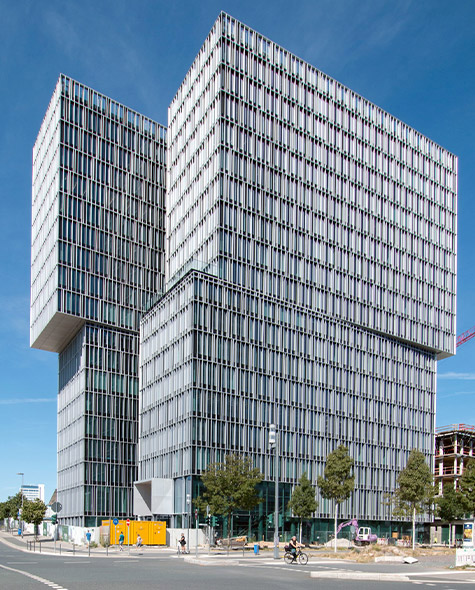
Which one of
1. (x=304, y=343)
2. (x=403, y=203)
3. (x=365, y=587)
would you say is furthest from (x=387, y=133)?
(x=365, y=587)

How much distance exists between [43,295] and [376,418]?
1885 inches

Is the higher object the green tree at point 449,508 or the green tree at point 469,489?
the green tree at point 469,489

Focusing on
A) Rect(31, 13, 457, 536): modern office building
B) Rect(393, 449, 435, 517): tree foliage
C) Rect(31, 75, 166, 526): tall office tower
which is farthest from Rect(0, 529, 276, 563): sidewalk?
Rect(31, 75, 166, 526): tall office tower

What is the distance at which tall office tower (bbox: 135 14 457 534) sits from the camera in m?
85.4

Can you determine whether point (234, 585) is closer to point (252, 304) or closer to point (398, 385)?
point (252, 304)

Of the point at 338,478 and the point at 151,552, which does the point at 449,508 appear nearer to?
the point at 338,478

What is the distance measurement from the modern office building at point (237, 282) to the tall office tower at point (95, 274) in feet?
0.88

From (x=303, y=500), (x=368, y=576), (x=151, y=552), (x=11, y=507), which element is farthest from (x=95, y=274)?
(x=11, y=507)

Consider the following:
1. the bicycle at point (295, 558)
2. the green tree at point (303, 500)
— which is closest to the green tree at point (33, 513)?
the green tree at point (303, 500)

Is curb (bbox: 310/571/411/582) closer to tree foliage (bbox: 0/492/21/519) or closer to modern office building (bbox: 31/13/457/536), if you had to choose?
modern office building (bbox: 31/13/457/536)

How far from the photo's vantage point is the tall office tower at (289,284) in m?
85.4

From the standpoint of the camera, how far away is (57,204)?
94.1 m

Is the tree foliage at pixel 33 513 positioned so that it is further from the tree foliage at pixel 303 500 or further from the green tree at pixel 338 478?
the green tree at pixel 338 478

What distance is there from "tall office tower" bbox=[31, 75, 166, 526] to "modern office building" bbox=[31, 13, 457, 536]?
10.5 inches
